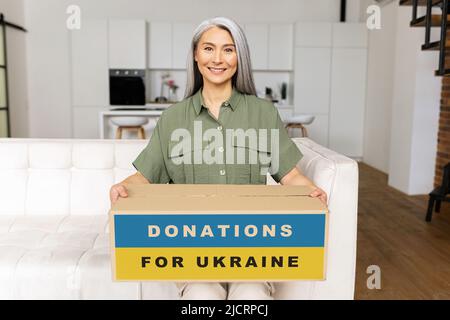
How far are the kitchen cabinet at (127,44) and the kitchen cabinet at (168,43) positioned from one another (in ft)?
0.64

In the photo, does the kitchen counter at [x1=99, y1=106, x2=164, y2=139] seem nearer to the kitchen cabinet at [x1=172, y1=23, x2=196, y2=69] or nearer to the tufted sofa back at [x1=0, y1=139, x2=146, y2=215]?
the kitchen cabinet at [x1=172, y1=23, x2=196, y2=69]

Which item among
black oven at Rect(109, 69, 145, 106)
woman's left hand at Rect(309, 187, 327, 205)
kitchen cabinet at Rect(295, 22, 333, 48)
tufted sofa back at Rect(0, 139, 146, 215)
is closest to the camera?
woman's left hand at Rect(309, 187, 327, 205)

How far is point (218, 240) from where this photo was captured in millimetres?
1060

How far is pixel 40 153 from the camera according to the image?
7.17 ft

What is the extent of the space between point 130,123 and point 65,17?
2898 millimetres

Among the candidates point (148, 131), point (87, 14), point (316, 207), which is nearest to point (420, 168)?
point (148, 131)

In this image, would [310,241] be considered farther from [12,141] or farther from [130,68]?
[130,68]

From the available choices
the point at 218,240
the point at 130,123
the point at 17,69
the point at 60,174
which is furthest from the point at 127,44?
the point at 218,240

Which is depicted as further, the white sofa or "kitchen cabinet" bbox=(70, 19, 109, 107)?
"kitchen cabinet" bbox=(70, 19, 109, 107)

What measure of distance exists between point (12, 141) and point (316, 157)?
1.40 meters

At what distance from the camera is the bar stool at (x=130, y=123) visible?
4.91 meters

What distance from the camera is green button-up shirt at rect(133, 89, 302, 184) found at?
148cm

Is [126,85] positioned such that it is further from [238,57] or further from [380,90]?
[238,57]

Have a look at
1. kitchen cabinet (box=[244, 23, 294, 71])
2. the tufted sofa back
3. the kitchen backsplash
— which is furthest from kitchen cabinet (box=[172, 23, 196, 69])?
the tufted sofa back
